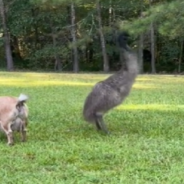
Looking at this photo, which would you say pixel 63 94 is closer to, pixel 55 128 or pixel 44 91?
pixel 44 91

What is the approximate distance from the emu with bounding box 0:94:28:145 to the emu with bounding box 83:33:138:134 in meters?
1.35

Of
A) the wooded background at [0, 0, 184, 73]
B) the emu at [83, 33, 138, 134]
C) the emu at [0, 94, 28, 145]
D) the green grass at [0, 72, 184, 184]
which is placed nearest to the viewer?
the green grass at [0, 72, 184, 184]

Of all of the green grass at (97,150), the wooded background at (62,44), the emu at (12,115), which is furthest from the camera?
the wooded background at (62,44)

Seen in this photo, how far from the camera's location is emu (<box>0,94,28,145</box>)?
7.66 meters

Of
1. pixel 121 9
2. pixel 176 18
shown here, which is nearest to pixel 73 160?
pixel 176 18

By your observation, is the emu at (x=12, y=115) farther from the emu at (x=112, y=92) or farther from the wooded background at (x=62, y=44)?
the wooded background at (x=62, y=44)

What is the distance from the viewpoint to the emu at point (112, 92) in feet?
28.7

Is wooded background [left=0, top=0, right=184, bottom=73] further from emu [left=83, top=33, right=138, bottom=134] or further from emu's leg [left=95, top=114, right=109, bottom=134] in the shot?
emu's leg [left=95, top=114, right=109, bottom=134]

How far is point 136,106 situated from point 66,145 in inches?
211

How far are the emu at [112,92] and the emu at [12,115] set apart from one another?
135 centimetres

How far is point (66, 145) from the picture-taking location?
25.2 ft

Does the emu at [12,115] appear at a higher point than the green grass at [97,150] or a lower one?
higher

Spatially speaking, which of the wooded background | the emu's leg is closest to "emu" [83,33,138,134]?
the emu's leg

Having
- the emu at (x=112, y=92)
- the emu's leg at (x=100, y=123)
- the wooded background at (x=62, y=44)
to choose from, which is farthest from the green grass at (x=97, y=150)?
the wooded background at (x=62, y=44)
